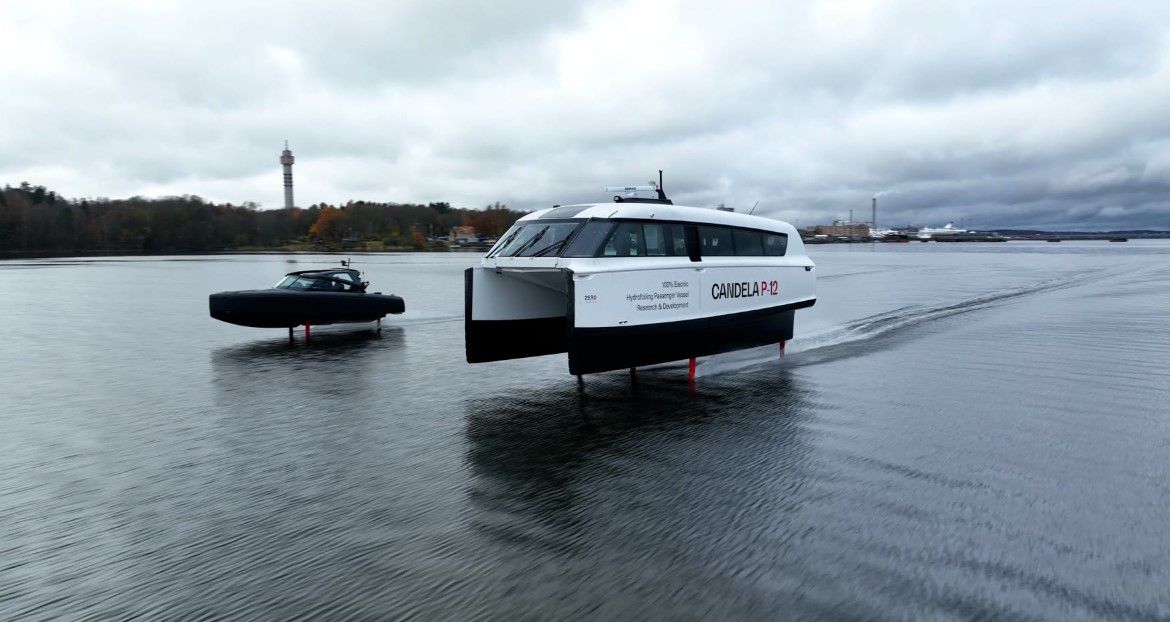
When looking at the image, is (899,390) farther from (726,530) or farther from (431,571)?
(431,571)

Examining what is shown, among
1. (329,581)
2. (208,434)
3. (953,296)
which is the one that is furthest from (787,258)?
(953,296)

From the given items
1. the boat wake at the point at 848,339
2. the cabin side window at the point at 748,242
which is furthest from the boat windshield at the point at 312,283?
the cabin side window at the point at 748,242

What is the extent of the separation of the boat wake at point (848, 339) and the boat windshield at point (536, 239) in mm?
3590

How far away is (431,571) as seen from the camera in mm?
4949

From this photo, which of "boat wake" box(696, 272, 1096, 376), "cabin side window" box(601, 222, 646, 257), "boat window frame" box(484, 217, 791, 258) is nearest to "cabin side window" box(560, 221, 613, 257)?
"boat window frame" box(484, 217, 791, 258)

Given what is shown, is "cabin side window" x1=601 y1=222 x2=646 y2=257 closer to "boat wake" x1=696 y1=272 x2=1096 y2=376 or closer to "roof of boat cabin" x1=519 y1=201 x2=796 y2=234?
"roof of boat cabin" x1=519 y1=201 x2=796 y2=234

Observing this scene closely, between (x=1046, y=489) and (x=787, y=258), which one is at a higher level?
(x=787, y=258)

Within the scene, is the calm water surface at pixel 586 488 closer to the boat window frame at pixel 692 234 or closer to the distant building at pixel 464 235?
the boat window frame at pixel 692 234

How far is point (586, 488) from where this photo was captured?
6.64 m

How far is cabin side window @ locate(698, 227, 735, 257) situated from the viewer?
37.6 feet

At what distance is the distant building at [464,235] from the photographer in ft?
446

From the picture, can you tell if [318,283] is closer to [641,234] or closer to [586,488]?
[641,234]

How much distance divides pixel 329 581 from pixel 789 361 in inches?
405

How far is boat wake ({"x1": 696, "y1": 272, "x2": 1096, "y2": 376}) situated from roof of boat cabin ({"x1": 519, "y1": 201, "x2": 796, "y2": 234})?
257 cm
